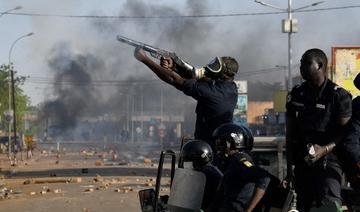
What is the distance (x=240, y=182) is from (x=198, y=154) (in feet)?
1.34

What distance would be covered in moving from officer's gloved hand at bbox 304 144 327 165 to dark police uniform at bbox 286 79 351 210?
10 cm

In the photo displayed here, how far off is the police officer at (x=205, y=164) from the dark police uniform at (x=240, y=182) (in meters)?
0.20

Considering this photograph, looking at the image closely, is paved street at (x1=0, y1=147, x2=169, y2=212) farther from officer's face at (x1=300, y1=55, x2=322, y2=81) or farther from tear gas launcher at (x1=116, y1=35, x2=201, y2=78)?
officer's face at (x1=300, y1=55, x2=322, y2=81)

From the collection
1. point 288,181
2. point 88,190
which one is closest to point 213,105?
point 288,181

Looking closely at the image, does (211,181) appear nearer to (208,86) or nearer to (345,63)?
(208,86)

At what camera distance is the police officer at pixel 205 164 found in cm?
512

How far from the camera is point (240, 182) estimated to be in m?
4.87

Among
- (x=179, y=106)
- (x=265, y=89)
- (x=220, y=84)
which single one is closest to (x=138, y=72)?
(x=179, y=106)

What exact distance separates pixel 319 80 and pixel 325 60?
0.47ft

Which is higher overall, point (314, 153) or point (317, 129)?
point (317, 129)

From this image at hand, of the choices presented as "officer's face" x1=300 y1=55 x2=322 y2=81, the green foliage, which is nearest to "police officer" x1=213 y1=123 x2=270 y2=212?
"officer's face" x1=300 y1=55 x2=322 y2=81

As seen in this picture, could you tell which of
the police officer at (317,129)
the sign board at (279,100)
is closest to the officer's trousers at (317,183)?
the police officer at (317,129)

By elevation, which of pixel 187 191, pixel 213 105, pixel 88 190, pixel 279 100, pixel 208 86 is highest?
pixel 279 100

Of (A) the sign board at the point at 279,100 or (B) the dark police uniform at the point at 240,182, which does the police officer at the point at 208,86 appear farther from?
(A) the sign board at the point at 279,100
